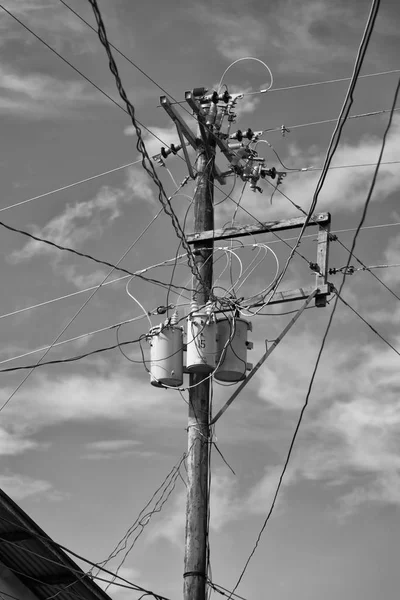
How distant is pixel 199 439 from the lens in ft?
A: 37.8

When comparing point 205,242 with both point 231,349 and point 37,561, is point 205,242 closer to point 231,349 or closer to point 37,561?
point 231,349

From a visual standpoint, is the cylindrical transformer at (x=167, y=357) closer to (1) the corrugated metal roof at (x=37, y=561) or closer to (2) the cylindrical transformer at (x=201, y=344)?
(2) the cylindrical transformer at (x=201, y=344)

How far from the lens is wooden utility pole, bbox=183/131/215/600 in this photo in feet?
36.2

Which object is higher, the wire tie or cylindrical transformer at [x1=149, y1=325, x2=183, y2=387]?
cylindrical transformer at [x1=149, y1=325, x2=183, y2=387]

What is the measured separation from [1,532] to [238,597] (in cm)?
330

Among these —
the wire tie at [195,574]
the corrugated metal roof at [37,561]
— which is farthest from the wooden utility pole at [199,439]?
the corrugated metal roof at [37,561]

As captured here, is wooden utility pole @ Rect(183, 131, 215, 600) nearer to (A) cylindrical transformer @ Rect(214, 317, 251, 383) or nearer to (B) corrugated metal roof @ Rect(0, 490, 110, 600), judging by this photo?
(A) cylindrical transformer @ Rect(214, 317, 251, 383)

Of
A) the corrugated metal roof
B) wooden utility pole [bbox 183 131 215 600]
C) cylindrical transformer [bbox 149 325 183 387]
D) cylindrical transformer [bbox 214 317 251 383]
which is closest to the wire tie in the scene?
wooden utility pole [bbox 183 131 215 600]

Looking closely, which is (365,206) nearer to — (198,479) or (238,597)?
(198,479)

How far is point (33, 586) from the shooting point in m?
10.9

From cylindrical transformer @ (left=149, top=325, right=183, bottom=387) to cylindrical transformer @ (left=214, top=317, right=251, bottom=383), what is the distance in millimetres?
469

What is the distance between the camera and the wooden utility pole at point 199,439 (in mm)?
11047

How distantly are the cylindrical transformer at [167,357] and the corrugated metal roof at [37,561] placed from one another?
2.35 metres

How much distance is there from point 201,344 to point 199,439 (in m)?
1.13
